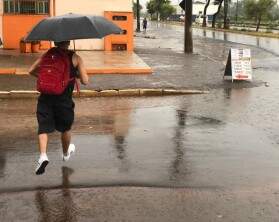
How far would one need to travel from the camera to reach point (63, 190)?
5.92 meters

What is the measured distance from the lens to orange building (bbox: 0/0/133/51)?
22281mm

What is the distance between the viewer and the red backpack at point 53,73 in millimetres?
6176

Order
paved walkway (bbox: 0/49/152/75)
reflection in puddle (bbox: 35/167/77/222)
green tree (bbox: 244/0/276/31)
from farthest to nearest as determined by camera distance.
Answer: green tree (bbox: 244/0/276/31) < paved walkway (bbox: 0/49/152/75) < reflection in puddle (bbox: 35/167/77/222)

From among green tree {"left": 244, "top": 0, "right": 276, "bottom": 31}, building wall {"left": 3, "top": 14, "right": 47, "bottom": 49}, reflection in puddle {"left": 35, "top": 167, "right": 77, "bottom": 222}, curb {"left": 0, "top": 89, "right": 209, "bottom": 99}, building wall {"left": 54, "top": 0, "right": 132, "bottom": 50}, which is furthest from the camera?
green tree {"left": 244, "top": 0, "right": 276, "bottom": 31}

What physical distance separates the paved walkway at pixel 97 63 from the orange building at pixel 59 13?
1093mm

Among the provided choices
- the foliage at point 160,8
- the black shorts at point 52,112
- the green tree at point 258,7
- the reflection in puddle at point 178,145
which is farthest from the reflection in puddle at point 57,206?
the foliage at point 160,8

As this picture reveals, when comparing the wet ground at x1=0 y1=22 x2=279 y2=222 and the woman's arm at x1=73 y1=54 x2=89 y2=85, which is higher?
the woman's arm at x1=73 y1=54 x2=89 y2=85

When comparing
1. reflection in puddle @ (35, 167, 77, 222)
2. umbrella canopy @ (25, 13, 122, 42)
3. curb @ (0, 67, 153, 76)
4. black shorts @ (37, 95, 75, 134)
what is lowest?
reflection in puddle @ (35, 167, 77, 222)

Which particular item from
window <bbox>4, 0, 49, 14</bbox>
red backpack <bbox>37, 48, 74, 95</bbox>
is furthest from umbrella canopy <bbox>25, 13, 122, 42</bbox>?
window <bbox>4, 0, 49, 14</bbox>

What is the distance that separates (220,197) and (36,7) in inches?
717

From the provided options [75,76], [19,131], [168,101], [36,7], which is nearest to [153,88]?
[168,101]

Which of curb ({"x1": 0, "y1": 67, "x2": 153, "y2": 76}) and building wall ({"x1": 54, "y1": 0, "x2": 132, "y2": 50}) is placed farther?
building wall ({"x1": 54, "y1": 0, "x2": 132, "y2": 50})

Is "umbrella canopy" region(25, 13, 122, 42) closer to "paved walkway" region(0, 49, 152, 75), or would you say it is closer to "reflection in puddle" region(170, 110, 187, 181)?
"reflection in puddle" region(170, 110, 187, 181)

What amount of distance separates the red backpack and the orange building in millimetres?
16526
